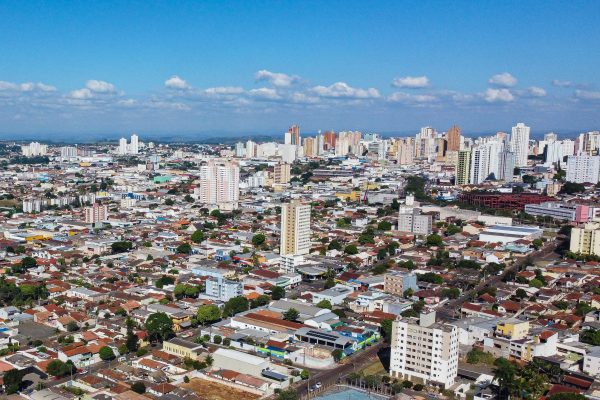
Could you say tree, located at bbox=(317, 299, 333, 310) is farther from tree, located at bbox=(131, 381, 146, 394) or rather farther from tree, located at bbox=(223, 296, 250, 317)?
tree, located at bbox=(131, 381, 146, 394)

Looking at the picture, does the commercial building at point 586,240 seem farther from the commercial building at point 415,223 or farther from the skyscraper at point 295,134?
the skyscraper at point 295,134

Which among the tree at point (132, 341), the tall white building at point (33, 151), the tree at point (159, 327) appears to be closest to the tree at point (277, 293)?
the tree at point (159, 327)

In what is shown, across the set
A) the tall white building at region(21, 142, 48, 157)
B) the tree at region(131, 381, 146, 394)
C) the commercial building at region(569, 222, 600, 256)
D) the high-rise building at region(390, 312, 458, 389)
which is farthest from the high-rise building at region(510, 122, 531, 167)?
the tall white building at region(21, 142, 48, 157)

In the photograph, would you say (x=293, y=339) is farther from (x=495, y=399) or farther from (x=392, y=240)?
(x=392, y=240)

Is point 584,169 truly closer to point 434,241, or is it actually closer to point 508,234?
point 508,234

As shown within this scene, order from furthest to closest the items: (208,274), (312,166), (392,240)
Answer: (312,166), (392,240), (208,274)

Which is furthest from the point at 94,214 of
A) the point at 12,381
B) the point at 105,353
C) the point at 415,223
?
the point at 12,381

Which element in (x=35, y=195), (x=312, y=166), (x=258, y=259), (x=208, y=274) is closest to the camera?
(x=208, y=274)


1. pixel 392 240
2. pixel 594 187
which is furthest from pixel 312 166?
pixel 392 240
